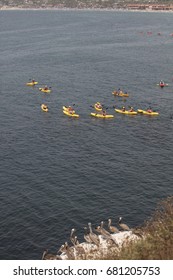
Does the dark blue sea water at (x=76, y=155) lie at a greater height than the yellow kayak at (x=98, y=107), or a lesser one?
lesser

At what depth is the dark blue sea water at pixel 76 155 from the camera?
48.6 m

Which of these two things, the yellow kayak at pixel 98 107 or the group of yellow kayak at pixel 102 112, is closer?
the group of yellow kayak at pixel 102 112

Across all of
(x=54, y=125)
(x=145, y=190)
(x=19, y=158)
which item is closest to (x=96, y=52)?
(x=54, y=125)

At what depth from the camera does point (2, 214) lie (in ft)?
164

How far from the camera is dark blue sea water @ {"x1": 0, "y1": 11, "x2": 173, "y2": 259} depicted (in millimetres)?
48594

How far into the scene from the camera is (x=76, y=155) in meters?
65.3

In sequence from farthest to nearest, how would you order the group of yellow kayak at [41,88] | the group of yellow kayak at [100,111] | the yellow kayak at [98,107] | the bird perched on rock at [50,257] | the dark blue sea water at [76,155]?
the group of yellow kayak at [41,88] < the yellow kayak at [98,107] < the group of yellow kayak at [100,111] < the dark blue sea water at [76,155] < the bird perched on rock at [50,257]

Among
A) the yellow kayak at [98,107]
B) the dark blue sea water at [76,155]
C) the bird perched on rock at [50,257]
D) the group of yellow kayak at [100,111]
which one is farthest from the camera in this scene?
the yellow kayak at [98,107]

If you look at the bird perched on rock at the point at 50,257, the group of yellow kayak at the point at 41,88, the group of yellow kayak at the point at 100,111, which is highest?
the group of yellow kayak at the point at 41,88

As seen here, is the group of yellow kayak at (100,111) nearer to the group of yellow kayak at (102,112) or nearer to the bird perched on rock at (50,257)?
the group of yellow kayak at (102,112)

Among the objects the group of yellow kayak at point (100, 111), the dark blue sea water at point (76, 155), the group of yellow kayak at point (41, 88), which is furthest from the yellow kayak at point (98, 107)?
the group of yellow kayak at point (41, 88)

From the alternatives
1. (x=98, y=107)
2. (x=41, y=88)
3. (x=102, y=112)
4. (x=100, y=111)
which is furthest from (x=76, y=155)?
(x=41, y=88)

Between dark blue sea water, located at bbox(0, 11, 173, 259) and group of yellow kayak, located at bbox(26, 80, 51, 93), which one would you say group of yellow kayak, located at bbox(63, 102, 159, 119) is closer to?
dark blue sea water, located at bbox(0, 11, 173, 259)

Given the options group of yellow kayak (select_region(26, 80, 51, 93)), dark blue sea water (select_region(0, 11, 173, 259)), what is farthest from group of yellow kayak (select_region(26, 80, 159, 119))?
group of yellow kayak (select_region(26, 80, 51, 93))
